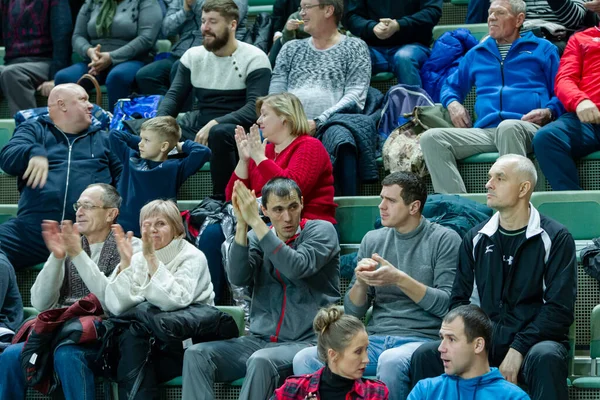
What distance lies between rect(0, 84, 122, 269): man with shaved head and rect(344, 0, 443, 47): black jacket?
1753mm

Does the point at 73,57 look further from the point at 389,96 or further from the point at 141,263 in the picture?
the point at 141,263

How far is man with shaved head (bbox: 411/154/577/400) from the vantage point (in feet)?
15.0

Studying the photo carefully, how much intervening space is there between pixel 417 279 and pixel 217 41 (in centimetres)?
238

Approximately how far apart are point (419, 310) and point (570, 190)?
4.15ft

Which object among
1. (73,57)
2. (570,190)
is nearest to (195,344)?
(570,190)

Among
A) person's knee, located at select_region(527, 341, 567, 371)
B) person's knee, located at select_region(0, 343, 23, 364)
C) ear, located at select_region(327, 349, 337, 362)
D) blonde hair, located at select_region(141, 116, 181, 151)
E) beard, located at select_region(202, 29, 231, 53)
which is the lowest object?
person's knee, located at select_region(0, 343, 23, 364)

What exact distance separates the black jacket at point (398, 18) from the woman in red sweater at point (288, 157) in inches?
56.2

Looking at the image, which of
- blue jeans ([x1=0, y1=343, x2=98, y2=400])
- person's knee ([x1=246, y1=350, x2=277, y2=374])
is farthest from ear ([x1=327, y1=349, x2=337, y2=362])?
blue jeans ([x1=0, y1=343, x2=98, y2=400])

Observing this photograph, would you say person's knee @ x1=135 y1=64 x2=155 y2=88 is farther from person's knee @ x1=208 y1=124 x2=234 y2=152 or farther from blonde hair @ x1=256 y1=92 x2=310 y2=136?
blonde hair @ x1=256 y1=92 x2=310 y2=136

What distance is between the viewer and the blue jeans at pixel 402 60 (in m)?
6.96

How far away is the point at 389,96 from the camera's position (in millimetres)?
6699

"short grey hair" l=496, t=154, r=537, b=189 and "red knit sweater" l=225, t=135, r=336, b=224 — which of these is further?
"red knit sweater" l=225, t=135, r=336, b=224

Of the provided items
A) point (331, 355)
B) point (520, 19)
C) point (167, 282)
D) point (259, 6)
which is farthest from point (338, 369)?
point (259, 6)

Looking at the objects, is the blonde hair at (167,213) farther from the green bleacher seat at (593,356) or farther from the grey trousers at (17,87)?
the grey trousers at (17,87)
